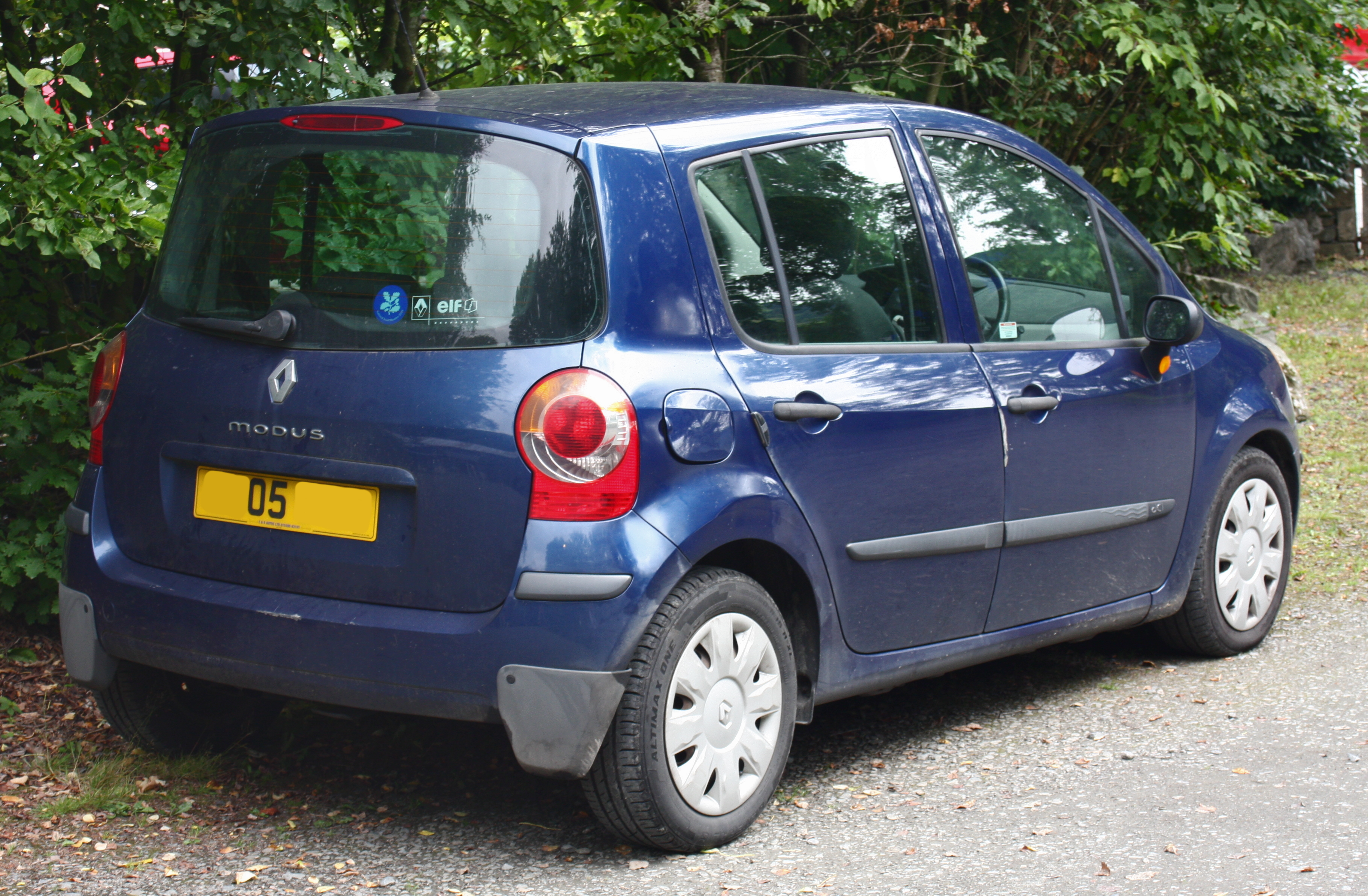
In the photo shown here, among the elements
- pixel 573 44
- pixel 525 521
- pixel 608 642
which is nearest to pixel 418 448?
pixel 525 521

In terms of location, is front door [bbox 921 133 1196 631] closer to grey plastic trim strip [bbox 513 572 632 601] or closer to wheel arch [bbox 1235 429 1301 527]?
wheel arch [bbox 1235 429 1301 527]

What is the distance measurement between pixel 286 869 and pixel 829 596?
1425 mm

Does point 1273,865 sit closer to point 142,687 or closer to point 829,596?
point 829,596

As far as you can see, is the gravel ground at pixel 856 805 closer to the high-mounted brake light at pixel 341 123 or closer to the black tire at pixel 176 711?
the black tire at pixel 176 711

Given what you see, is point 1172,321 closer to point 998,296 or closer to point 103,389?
point 998,296

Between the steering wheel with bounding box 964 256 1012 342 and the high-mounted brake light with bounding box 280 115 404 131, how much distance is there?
1.69m

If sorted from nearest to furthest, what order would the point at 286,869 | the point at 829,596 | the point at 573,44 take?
the point at 286,869, the point at 829,596, the point at 573,44

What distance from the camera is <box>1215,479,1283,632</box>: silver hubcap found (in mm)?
5121

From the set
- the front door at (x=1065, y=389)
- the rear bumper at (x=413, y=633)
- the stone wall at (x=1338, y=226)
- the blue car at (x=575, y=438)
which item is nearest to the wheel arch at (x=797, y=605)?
the blue car at (x=575, y=438)

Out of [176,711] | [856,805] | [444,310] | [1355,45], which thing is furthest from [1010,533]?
[1355,45]

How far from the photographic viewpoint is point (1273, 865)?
3.39 metres

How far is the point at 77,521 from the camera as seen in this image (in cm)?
365

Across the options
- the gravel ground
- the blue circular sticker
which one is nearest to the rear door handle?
the blue circular sticker

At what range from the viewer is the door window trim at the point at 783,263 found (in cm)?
349
